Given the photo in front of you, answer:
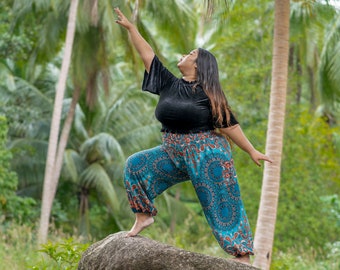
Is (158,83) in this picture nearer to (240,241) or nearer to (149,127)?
(240,241)

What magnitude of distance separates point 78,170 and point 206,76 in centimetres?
1692

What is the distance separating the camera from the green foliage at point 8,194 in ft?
57.7

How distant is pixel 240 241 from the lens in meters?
6.21

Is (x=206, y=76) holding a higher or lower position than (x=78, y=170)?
higher

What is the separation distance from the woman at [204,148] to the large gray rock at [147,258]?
23cm

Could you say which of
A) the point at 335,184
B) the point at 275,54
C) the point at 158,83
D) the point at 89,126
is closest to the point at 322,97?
the point at 335,184

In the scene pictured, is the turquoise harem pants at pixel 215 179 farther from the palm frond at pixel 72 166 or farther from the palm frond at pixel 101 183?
the palm frond at pixel 101 183

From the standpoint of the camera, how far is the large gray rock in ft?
19.9

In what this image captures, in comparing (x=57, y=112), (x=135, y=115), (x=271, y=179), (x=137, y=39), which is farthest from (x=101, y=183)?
(x=137, y=39)

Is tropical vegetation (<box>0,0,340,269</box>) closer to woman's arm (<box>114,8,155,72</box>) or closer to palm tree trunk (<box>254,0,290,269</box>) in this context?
palm tree trunk (<box>254,0,290,269</box>)

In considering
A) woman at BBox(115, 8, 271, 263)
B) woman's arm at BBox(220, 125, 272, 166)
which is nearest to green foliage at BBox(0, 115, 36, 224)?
woman at BBox(115, 8, 271, 263)

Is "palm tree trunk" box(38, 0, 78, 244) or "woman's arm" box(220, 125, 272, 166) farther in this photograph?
"palm tree trunk" box(38, 0, 78, 244)

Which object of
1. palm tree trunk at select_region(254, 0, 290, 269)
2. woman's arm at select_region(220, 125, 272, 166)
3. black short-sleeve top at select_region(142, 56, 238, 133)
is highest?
black short-sleeve top at select_region(142, 56, 238, 133)

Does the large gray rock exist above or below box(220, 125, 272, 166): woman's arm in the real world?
below
